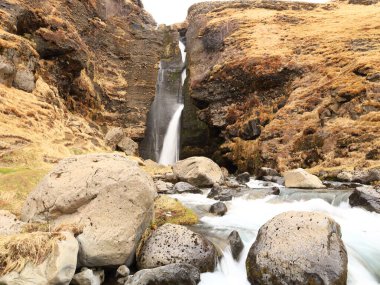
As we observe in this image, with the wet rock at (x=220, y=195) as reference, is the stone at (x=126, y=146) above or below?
below

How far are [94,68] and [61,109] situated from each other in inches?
589

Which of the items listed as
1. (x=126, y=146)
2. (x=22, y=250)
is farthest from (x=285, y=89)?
(x=22, y=250)

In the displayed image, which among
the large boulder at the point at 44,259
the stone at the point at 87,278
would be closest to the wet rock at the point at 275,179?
the stone at the point at 87,278

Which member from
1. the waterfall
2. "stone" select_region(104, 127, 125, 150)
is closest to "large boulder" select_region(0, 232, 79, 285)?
"stone" select_region(104, 127, 125, 150)

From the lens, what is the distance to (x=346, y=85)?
82.6 feet

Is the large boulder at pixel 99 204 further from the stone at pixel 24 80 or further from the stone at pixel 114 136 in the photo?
the stone at pixel 114 136

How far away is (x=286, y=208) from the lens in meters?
13.3

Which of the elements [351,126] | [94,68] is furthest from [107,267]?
[94,68]

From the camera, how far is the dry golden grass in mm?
5809

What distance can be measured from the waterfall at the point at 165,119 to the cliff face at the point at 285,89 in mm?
2588

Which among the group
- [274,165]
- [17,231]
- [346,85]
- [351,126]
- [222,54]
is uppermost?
[222,54]

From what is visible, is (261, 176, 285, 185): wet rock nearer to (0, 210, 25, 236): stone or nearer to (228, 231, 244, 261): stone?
(228, 231, 244, 261): stone

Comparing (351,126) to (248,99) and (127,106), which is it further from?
(127,106)

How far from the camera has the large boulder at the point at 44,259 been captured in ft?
18.6
